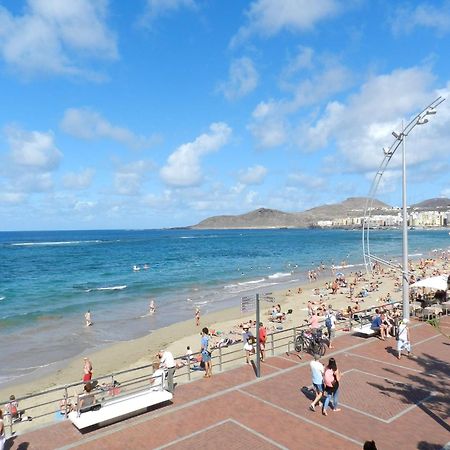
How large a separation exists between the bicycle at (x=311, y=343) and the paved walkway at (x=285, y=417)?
1.03 meters

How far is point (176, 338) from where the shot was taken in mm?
23438

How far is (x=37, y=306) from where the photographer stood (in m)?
35.1

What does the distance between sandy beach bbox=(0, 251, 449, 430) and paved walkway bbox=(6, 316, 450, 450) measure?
8207mm

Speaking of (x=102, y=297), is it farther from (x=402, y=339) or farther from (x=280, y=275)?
(x=402, y=339)

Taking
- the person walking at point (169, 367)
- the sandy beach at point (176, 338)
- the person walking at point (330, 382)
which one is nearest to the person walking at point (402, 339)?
the person walking at point (330, 382)

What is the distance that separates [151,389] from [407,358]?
8255 mm

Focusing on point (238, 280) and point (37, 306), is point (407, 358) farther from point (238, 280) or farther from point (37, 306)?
point (238, 280)

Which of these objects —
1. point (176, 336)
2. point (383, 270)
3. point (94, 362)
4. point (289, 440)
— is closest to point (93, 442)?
point (289, 440)

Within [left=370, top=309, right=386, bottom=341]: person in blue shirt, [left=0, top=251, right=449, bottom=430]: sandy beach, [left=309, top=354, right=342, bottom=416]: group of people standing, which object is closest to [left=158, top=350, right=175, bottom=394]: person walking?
[left=309, top=354, right=342, bottom=416]: group of people standing

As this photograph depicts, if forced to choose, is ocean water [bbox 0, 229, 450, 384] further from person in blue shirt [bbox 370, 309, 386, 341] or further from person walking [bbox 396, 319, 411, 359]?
person walking [bbox 396, 319, 411, 359]

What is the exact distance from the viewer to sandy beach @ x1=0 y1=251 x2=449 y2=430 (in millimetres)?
17484

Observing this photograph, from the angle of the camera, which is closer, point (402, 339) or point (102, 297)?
point (402, 339)

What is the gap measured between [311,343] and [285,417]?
4738mm

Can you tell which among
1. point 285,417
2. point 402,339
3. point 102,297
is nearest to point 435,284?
point 402,339
